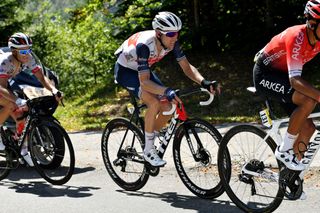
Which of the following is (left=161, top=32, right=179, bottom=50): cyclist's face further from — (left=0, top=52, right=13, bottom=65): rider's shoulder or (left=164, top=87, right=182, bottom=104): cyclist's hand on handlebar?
(left=0, top=52, right=13, bottom=65): rider's shoulder

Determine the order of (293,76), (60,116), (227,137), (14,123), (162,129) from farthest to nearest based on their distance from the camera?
(60,116), (14,123), (162,129), (227,137), (293,76)

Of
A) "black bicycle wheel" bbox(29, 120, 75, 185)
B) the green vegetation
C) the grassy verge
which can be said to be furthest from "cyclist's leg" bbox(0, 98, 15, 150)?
the green vegetation

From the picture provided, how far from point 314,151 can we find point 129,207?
6.78 ft

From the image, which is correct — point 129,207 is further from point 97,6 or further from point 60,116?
point 97,6

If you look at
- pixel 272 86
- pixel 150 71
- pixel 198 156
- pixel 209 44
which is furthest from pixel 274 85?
pixel 209 44

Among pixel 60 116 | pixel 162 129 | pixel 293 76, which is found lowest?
pixel 60 116

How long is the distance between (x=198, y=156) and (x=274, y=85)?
4.14 feet

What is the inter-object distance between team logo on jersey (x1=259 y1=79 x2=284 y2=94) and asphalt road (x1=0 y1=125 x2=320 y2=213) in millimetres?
1188

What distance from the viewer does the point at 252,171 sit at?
17.7 ft

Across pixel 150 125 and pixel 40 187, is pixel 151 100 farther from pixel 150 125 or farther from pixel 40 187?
pixel 40 187

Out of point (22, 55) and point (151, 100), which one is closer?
point (151, 100)

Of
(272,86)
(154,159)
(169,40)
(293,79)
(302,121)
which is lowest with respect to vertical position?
(154,159)

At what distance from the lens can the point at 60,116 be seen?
14.3 metres

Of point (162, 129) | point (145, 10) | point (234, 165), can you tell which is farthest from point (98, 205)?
point (145, 10)
